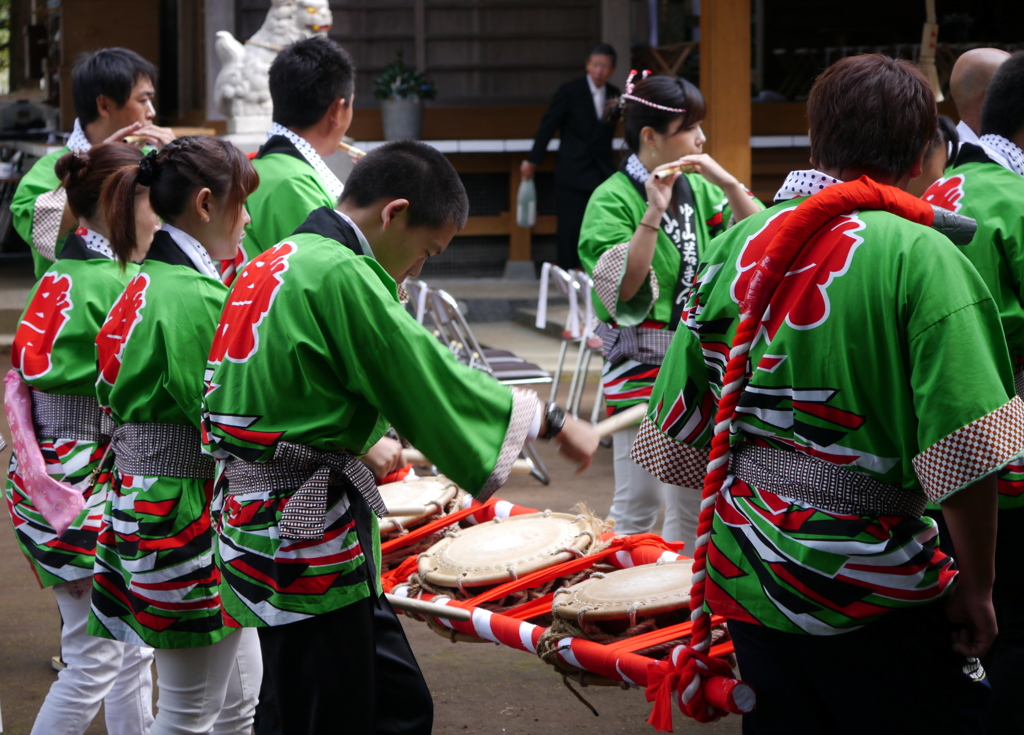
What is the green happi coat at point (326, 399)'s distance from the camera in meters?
1.80

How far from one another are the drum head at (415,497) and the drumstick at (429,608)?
13.3 inches

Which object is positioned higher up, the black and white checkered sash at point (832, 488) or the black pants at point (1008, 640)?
the black and white checkered sash at point (832, 488)

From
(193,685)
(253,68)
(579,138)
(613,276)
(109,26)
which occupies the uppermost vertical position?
(109,26)

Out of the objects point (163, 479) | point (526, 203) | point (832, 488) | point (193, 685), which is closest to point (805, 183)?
point (832, 488)

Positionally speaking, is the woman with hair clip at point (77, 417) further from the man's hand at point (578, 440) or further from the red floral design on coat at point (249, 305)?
the man's hand at point (578, 440)

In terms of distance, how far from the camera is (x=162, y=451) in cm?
225

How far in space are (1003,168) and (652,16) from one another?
8.55 meters

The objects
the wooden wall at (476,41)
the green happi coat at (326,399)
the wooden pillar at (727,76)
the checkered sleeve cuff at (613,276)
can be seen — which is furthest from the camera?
the wooden wall at (476,41)

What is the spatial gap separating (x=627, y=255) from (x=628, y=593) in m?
1.26

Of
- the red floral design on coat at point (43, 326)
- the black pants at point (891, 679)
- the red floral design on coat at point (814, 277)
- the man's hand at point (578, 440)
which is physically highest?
the red floral design on coat at point (814, 277)

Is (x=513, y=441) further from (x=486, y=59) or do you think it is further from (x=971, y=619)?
(x=486, y=59)

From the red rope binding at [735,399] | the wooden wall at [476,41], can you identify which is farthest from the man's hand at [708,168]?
the wooden wall at [476,41]

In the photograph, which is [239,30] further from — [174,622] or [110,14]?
[174,622]

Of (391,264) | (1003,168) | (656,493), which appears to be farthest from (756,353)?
(656,493)
